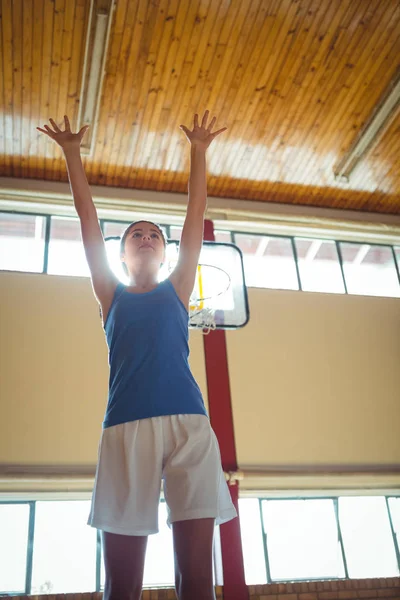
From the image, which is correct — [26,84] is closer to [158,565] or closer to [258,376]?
[258,376]

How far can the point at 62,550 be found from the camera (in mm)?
4941

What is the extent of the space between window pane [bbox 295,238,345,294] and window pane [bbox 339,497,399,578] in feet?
8.32

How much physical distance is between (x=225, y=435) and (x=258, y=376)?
788mm

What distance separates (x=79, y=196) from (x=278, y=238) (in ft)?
19.1

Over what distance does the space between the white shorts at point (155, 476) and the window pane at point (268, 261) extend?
18.3ft

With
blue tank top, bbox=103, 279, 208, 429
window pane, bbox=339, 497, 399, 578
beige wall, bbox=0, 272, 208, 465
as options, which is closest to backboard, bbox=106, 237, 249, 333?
beige wall, bbox=0, 272, 208, 465

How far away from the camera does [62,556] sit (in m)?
4.92

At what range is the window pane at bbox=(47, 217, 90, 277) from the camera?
6371mm

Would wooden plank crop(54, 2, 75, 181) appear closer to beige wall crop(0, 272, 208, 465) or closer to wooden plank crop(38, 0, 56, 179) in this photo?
wooden plank crop(38, 0, 56, 179)

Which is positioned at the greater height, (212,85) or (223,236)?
(212,85)

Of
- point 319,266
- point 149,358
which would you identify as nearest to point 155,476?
point 149,358

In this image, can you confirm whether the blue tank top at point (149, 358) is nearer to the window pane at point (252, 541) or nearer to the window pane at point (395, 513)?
the window pane at point (252, 541)

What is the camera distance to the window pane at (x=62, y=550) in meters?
4.79

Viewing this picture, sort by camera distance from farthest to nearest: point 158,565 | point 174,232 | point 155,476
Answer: point 174,232, point 158,565, point 155,476
